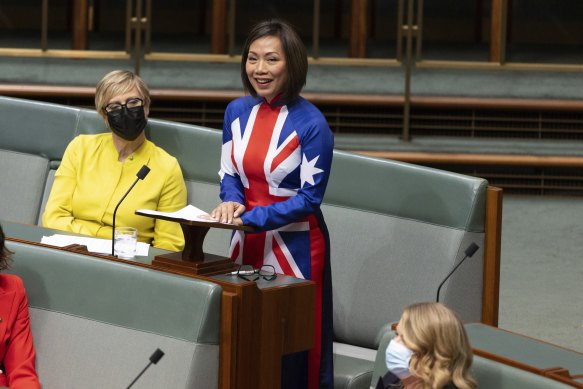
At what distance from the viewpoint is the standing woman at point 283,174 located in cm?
240

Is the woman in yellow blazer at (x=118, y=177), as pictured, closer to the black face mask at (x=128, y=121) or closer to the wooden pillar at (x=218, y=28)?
the black face mask at (x=128, y=121)

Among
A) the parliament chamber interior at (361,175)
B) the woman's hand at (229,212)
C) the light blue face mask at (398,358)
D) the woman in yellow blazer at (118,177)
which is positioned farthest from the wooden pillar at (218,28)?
the light blue face mask at (398,358)

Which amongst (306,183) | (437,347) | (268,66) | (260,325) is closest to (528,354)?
(437,347)

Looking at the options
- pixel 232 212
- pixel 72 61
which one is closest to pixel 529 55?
pixel 72 61

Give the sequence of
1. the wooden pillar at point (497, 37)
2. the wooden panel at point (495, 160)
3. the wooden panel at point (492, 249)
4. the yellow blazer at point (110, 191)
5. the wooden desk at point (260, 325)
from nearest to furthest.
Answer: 1. the wooden desk at point (260, 325)
2. the wooden panel at point (492, 249)
3. the yellow blazer at point (110, 191)
4. the wooden panel at point (495, 160)
5. the wooden pillar at point (497, 37)

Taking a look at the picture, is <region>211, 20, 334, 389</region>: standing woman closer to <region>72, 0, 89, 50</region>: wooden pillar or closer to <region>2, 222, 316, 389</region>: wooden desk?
<region>2, 222, 316, 389</region>: wooden desk

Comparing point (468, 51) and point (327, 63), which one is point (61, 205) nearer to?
point (327, 63)

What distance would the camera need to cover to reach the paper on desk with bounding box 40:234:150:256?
8.20 feet

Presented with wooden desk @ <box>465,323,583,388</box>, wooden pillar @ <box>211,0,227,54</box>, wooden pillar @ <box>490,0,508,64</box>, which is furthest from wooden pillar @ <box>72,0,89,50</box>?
wooden desk @ <box>465,323,583,388</box>

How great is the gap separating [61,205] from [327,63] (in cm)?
263

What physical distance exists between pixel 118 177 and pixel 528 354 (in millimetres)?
1433

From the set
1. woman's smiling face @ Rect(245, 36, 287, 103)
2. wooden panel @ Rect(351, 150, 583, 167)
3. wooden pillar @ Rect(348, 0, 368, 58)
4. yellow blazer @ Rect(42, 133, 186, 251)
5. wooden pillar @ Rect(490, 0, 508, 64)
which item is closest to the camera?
woman's smiling face @ Rect(245, 36, 287, 103)

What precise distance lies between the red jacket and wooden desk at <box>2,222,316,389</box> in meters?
0.12

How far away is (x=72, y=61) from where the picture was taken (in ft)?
17.9
